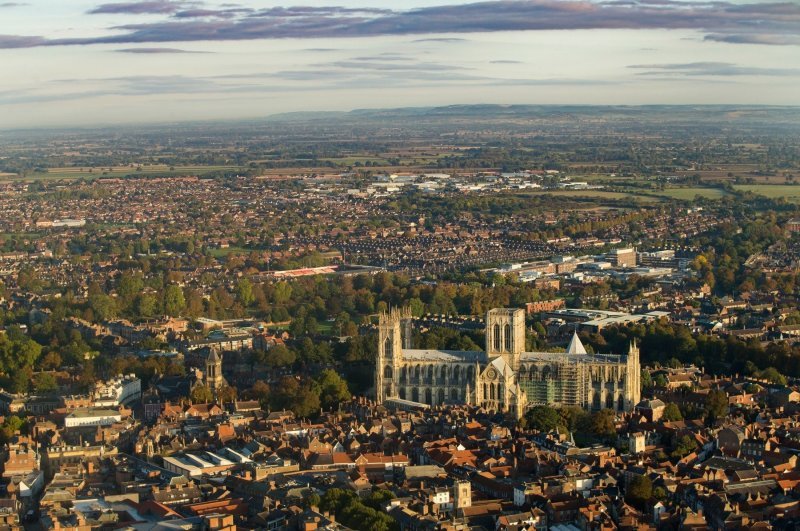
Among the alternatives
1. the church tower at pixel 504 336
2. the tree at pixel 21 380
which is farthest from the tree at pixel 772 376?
the tree at pixel 21 380

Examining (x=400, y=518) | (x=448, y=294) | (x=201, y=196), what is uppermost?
(x=400, y=518)

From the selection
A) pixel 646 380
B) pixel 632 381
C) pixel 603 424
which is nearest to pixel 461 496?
pixel 603 424

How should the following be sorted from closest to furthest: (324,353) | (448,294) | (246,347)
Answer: (324,353), (246,347), (448,294)

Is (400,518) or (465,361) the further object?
(465,361)

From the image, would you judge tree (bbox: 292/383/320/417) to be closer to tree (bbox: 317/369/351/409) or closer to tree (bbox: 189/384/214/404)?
tree (bbox: 317/369/351/409)

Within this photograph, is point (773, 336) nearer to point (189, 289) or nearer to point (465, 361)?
point (465, 361)

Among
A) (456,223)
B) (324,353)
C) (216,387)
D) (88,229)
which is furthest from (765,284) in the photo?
(88,229)

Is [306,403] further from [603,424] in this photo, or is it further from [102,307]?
[102,307]

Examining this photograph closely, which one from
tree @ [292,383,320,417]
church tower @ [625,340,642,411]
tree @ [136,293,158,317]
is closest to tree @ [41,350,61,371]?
tree @ [292,383,320,417]
